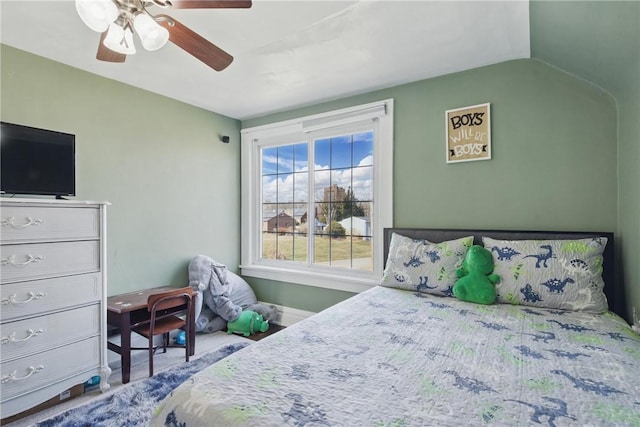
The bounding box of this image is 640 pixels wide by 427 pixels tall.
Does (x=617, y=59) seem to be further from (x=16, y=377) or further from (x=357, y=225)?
(x=16, y=377)

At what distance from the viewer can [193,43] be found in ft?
5.42

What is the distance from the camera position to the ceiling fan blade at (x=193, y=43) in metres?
1.50

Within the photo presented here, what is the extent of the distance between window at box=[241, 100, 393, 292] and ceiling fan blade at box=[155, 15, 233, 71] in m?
1.62

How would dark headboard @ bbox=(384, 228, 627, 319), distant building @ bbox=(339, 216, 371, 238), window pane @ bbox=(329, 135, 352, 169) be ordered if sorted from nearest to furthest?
dark headboard @ bbox=(384, 228, 627, 319) → distant building @ bbox=(339, 216, 371, 238) → window pane @ bbox=(329, 135, 352, 169)

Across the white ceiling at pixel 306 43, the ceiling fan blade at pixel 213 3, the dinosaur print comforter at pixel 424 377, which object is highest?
the white ceiling at pixel 306 43

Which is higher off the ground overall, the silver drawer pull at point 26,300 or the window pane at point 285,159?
the window pane at point 285,159

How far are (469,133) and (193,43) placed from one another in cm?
208

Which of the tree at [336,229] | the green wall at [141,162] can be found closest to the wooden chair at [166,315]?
the green wall at [141,162]

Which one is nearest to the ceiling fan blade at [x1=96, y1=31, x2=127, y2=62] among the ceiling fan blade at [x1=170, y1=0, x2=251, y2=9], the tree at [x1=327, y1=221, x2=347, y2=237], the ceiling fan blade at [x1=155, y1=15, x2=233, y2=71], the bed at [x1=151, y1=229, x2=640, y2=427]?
the ceiling fan blade at [x1=155, y1=15, x2=233, y2=71]

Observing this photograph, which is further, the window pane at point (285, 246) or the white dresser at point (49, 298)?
the window pane at point (285, 246)

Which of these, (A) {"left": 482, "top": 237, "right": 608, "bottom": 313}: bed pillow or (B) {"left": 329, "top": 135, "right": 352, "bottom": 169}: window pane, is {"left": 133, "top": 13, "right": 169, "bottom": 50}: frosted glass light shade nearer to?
(B) {"left": 329, "top": 135, "right": 352, "bottom": 169}: window pane

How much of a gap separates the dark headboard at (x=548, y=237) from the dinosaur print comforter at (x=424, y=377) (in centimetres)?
38

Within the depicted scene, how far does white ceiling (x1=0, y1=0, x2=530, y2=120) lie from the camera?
1839mm

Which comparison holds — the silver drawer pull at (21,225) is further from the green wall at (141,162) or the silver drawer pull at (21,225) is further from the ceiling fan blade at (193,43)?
the ceiling fan blade at (193,43)
